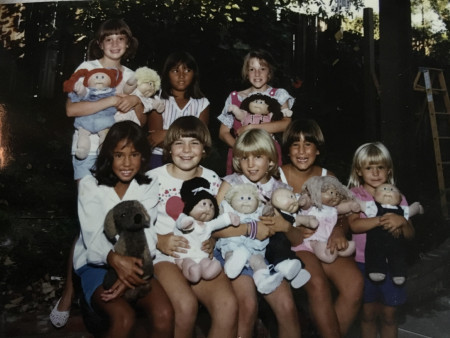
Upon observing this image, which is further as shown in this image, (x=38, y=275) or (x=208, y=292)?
(x=38, y=275)

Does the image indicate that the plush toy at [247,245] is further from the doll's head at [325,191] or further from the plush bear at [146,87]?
the plush bear at [146,87]

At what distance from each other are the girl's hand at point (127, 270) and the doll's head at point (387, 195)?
1462 mm

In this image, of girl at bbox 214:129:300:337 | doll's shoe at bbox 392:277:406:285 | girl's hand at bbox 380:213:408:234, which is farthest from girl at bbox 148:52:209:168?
doll's shoe at bbox 392:277:406:285

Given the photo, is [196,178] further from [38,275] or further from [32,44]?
[32,44]

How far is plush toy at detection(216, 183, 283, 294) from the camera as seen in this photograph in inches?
101

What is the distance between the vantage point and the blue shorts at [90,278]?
245cm

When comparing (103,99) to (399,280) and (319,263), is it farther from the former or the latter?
(399,280)

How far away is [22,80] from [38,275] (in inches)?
46.9

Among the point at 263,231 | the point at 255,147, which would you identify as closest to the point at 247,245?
the point at 263,231

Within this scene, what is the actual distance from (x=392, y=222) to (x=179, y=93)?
4.95 ft

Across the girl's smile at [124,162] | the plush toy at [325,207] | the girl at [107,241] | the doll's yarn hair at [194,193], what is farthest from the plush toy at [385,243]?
the girl's smile at [124,162]

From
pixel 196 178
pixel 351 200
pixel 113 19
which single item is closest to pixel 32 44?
pixel 113 19

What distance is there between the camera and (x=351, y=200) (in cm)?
284

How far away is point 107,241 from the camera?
2.50 meters
